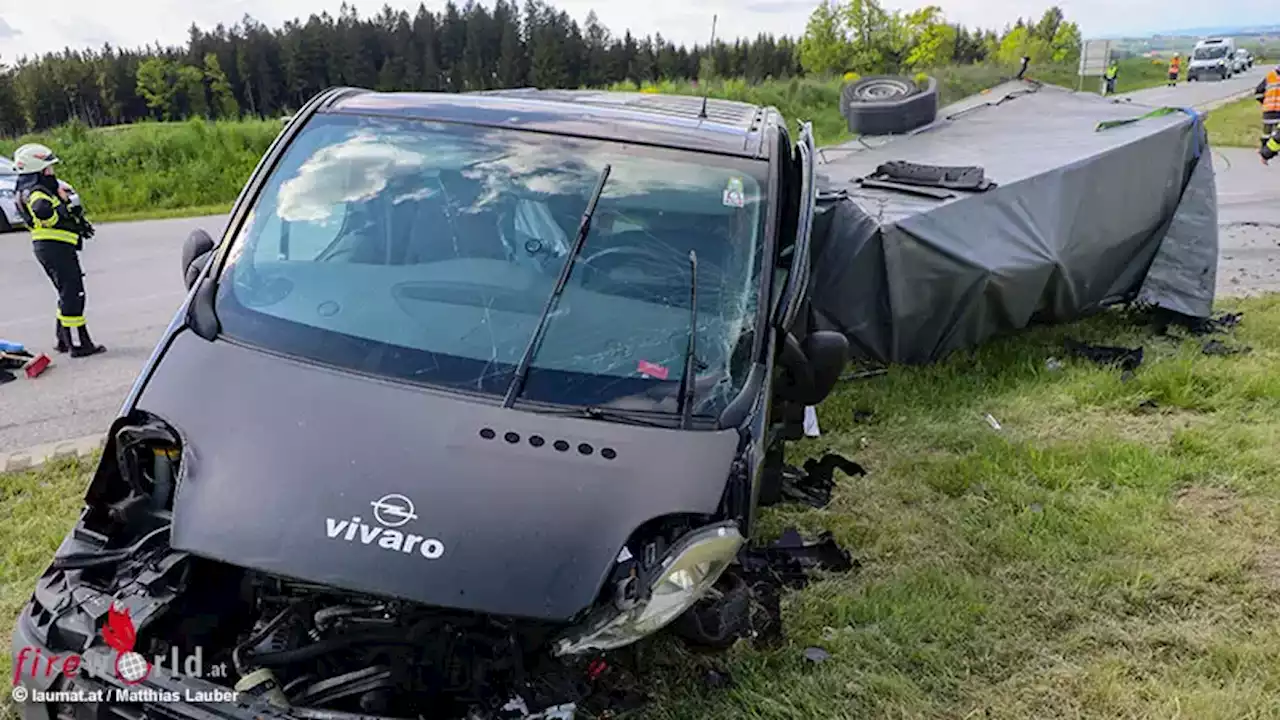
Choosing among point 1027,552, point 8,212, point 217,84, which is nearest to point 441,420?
point 1027,552

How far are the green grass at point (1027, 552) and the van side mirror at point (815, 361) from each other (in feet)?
2.76

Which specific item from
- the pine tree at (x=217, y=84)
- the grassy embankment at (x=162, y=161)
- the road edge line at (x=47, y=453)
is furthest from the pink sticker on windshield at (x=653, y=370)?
the pine tree at (x=217, y=84)

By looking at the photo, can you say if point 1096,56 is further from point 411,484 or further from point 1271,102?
point 411,484

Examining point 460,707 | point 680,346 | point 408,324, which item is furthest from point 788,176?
point 460,707

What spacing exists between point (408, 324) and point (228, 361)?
1.65 ft

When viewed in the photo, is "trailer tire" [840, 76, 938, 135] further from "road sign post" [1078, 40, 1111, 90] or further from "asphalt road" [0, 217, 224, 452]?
"road sign post" [1078, 40, 1111, 90]

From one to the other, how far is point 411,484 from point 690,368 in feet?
2.85

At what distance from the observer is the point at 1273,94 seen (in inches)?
604

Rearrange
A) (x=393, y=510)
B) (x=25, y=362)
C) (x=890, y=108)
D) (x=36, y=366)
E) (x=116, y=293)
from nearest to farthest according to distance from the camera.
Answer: (x=393, y=510) → (x=36, y=366) → (x=25, y=362) → (x=890, y=108) → (x=116, y=293)

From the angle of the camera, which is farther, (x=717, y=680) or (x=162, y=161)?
(x=162, y=161)

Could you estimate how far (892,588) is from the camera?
11.6 ft

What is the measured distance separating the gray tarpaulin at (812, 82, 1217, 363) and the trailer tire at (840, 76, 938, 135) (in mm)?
786

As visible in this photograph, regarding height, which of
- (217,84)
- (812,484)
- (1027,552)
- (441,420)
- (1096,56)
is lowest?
(1027,552)

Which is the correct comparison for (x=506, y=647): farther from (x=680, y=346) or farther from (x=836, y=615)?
(x=836, y=615)
